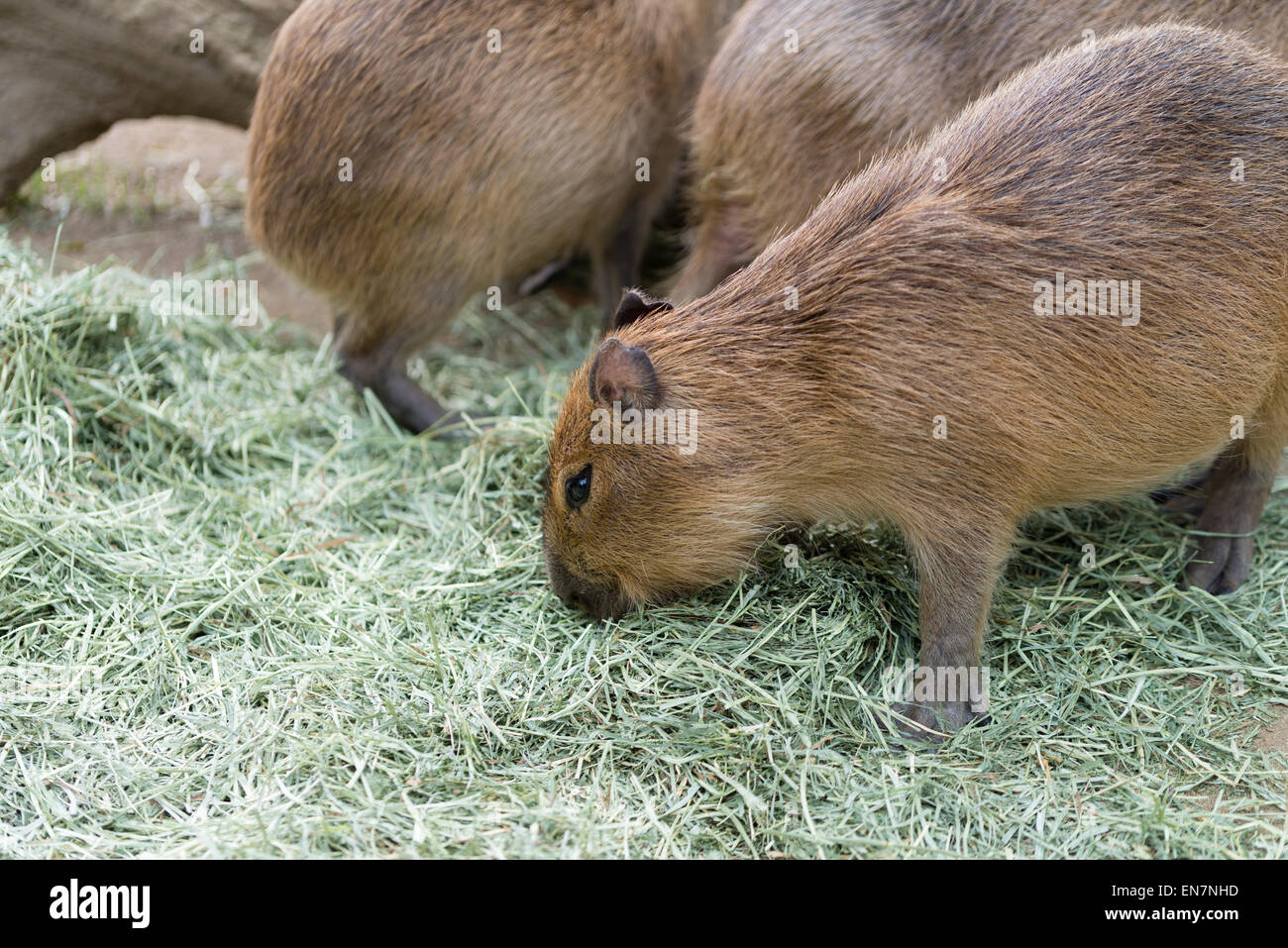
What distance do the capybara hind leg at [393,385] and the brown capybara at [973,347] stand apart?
4.53 ft

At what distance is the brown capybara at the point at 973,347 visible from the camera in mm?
2906

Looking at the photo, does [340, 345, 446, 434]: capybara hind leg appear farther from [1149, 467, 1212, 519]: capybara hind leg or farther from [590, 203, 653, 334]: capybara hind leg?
[1149, 467, 1212, 519]: capybara hind leg

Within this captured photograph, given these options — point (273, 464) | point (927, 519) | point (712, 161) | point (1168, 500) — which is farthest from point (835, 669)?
point (273, 464)

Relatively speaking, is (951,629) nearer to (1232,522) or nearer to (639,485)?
(639,485)

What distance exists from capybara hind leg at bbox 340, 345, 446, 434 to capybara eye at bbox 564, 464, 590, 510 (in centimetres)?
136

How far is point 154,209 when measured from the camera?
20.1ft

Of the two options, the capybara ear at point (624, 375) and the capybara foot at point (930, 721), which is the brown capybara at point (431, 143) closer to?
the capybara ear at point (624, 375)

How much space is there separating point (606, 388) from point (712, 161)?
1433mm

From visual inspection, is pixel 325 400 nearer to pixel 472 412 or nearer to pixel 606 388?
pixel 472 412

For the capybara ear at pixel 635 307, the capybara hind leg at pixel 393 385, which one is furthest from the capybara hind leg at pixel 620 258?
the capybara ear at pixel 635 307

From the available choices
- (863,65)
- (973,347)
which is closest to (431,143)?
(863,65)

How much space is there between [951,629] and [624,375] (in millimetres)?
1027

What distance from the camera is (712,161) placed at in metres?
4.10

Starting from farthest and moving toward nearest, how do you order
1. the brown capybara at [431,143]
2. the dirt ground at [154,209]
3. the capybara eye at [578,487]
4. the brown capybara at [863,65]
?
the dirt ground at [154,209]
the brown capybara at [431,143]
the brown capybara at [863,65]
the capybara eye at [578,487]
